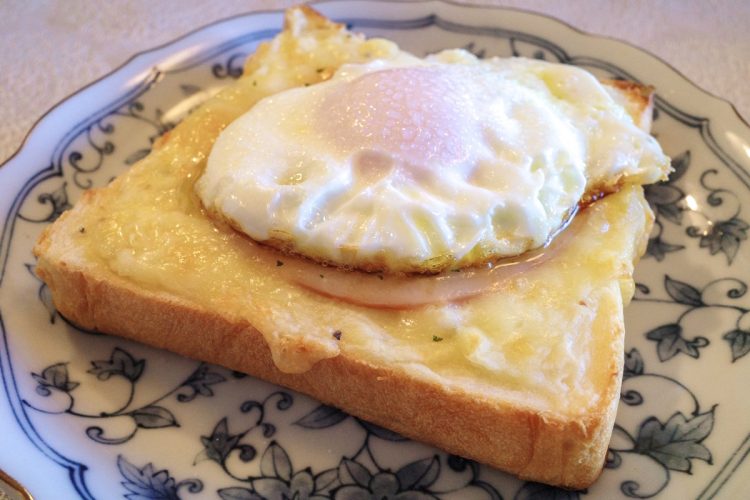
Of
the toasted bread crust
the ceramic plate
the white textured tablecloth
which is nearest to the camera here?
the toasted bread crust

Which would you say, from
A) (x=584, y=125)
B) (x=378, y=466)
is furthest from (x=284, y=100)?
(x=378, y=466)

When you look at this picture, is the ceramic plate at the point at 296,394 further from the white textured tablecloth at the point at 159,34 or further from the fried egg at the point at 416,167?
the white textured tablecloth at the point at 159,34

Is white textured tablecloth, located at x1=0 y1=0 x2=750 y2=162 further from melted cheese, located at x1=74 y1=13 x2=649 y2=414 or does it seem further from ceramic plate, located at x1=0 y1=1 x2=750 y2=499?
melted cheese, located at x1=74 y1=13 x2=649 y2=414

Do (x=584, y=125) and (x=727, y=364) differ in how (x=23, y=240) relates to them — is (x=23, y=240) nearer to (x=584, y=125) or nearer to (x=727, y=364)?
(x=584, y=125)

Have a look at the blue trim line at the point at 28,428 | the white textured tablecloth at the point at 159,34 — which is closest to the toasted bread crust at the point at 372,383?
the blue trim line at the point at 28,428

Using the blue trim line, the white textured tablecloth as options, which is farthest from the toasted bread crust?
the white textured tablecloth

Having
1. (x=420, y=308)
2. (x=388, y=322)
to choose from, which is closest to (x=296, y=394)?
(x=388, y=322)

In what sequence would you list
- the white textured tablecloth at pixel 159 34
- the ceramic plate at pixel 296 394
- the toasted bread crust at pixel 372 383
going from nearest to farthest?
the toasted bread crust at pixel 372 383, the ceramic plate at pixel 296 394, the white textured tablecloth at pixel 159 34
